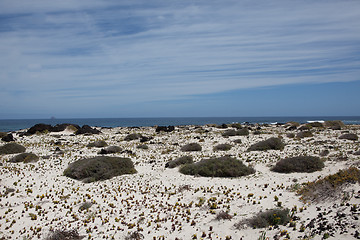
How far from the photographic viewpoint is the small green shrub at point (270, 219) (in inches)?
295

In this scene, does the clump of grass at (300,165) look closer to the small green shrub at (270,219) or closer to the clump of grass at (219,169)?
the clump of grass at (219,169)

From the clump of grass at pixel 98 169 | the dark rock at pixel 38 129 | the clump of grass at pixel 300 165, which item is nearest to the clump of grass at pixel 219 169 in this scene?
the clump of grass at pixel 300 165

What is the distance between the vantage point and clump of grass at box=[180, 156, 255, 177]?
46.4 feet

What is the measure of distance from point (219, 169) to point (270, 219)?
6.59 metres

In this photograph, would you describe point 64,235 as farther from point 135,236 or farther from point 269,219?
point 269,219

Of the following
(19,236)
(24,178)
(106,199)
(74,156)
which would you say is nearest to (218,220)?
(106,199)

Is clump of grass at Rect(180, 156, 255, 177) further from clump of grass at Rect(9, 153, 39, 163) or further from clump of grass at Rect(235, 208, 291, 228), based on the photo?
clump of grass at Rect(9, 153, 39, 163)

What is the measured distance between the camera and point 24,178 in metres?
14.8

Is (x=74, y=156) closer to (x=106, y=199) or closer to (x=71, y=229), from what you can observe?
(x=106, y=199)

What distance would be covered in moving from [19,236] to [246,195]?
865cm

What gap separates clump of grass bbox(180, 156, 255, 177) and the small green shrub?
241 inches

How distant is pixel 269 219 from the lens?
25.3 feet

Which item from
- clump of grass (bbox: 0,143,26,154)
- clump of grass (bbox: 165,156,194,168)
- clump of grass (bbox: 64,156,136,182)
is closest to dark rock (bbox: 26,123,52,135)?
clump of grass (bbox: 0,143,26,154)

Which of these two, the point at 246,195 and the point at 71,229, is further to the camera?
the point at 246,195
